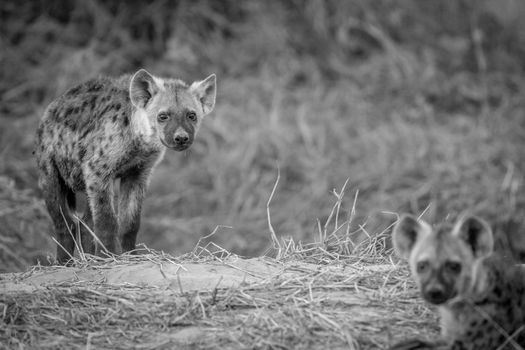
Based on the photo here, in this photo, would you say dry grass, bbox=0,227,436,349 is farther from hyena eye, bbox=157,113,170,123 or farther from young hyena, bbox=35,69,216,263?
hyena eye, bbox=157,113,170,123

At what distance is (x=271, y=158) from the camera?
1195 centimetres

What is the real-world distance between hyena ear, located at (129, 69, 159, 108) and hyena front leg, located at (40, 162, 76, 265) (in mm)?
832

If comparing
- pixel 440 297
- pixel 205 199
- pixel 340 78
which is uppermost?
pixel 440 297

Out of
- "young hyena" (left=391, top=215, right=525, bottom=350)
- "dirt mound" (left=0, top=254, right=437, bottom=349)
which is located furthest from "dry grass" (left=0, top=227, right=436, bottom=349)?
"young hyena" (left=391, top=215, right=525, bottom=350)

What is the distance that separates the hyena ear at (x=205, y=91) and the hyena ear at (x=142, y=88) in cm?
35

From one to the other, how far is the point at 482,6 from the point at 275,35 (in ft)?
10.5

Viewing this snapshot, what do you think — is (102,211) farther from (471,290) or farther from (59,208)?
(471,290)

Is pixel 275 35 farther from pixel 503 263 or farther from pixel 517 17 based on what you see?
pixel 503 263

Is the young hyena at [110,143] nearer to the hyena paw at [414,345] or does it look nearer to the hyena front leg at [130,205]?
the hyena front leg at [130,205]

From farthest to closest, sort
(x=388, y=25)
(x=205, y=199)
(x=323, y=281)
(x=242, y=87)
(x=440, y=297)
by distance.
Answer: (x=388, y=25) → (x=242, y=87) → (x=205, y=199) → (x=323, y=281) → (x=440, y=297)

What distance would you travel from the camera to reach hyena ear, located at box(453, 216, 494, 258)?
178 inches

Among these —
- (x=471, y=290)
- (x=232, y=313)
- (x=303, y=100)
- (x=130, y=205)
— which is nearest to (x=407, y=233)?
(x=471, y=290)

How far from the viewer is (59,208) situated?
6.97m

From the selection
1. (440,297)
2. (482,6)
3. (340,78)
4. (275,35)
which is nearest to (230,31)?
(275,35)
